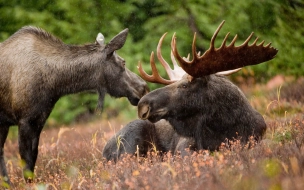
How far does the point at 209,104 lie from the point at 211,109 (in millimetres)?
55

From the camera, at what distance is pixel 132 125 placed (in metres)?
6.55

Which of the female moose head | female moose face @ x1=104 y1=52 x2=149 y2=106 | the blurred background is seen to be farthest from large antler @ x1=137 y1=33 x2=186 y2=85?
the blurred background

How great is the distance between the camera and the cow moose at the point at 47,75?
6.25 m

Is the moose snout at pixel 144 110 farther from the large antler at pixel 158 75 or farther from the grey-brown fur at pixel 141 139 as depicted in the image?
the grey-brown fur at pixel 141 139

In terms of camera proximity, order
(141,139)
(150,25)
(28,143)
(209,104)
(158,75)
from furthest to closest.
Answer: (150,25), (141,139), (28,143), (158,75), (209,104)

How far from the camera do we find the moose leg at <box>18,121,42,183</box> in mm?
6188

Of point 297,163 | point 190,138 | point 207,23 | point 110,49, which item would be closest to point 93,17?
point 207,23

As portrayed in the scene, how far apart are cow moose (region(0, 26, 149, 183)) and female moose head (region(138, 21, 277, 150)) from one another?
1174 mm

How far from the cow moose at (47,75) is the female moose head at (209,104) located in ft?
3.85

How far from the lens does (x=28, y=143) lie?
248 inches

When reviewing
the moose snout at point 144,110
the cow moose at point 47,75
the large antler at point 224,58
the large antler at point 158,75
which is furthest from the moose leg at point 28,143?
the large antler at point 224,58

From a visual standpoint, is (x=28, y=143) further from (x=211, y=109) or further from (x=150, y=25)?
(x=150, y=25)

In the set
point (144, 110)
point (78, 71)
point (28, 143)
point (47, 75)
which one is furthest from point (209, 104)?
point (28, 143)

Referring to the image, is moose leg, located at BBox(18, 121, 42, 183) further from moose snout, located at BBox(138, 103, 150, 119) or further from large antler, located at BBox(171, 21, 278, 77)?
large antler, located at BBox(171, 21, 278, 77)
